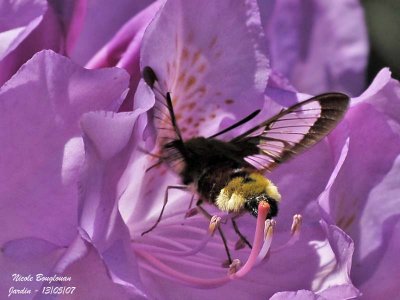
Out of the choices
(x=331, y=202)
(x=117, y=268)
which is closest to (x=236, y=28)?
(x=331, y=202)

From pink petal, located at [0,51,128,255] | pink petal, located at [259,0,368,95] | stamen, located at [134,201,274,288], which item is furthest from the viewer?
pink petal, located at [259,0,368,95]

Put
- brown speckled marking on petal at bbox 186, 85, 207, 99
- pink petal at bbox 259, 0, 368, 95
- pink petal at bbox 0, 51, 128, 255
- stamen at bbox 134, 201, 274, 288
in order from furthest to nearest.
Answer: pink petal at bbox 259, 0, 368, 95 → brown speckled marking on petal at bbox 186, 85, 207, 99 → stamen at bbox 134, 201, 274, 288 → pink petal at bbox 0, 51, 128, 255

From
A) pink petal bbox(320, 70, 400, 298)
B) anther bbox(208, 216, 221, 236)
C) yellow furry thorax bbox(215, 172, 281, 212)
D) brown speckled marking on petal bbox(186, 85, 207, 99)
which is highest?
brown speckled marking on petal bbox(186, 85, 207, 99)

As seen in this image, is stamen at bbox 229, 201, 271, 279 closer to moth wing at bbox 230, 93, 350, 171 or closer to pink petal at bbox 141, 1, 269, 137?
moth wing at bbox 230, 93, 350, 171

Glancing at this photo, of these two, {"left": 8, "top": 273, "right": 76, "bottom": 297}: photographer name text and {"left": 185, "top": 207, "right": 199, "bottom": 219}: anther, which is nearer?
{"left": 8, "top": 273, "right": 76, "bottom": 297}: photographer name text

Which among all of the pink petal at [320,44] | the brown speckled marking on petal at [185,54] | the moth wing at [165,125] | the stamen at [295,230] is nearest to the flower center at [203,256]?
the stamen at [295,230]

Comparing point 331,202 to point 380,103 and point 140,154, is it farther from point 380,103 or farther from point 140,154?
point 140,154

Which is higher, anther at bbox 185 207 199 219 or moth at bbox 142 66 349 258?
moth at bbox 142 66 349 258

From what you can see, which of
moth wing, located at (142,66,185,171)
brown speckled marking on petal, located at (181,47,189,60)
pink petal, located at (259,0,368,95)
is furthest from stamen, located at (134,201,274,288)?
pink petal, located at (259,0,368,95)
